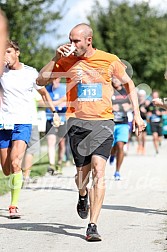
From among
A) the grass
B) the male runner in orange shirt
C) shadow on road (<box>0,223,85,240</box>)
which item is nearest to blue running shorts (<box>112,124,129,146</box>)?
the grass

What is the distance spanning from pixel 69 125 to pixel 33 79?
5.01ft

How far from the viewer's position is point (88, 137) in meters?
7.78

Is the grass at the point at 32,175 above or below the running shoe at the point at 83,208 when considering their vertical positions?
below

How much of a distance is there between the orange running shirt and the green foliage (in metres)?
41.4

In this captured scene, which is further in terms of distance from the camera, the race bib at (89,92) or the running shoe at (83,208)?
the running shoe at (83,208)

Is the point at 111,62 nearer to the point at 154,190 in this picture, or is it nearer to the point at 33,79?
the point at 33,79

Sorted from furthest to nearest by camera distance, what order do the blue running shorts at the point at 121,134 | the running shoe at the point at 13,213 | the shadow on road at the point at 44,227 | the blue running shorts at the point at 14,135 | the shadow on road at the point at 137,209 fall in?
the blue running shorts at the point at 121,134 < the shadow on road at the point at 137,209 < the blue running shorts at the point at 14,135 < the running shoe at the point at 13,213 < the shadow on road at the point at 44,227

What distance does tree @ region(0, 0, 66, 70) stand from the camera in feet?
63.0

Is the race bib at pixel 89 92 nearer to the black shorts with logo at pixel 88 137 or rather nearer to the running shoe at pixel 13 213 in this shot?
the black shorts with logo at pixel 88 137

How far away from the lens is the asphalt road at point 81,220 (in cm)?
701

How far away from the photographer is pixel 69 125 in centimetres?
800

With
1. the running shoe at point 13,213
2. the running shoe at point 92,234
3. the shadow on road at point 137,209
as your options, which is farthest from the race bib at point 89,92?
the shadow on road at point 137,209

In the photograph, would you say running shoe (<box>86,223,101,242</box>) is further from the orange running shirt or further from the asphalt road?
the orange running shirt

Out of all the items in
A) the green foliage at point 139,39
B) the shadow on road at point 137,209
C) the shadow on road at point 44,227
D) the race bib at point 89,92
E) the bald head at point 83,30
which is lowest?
the shadow on road at point 44,227
